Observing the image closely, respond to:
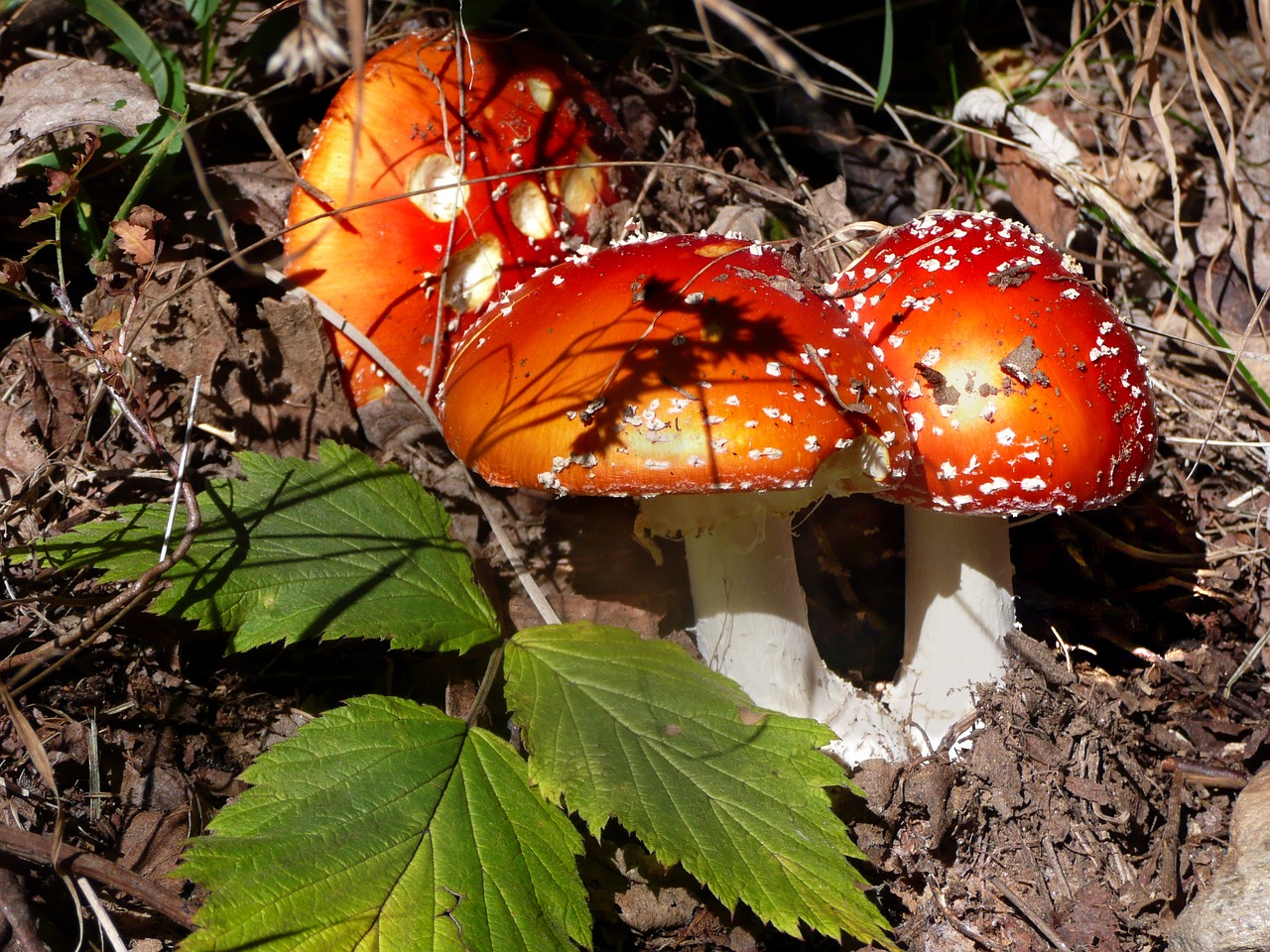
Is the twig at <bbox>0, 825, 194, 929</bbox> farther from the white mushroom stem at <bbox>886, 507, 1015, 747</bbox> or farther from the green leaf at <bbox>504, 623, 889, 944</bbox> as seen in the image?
the white mushroom stem at <bbox>886, 507, 1015, 747</bbox>

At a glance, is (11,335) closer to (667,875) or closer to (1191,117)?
(667,875)

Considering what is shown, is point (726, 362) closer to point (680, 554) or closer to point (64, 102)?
point (680, 554)

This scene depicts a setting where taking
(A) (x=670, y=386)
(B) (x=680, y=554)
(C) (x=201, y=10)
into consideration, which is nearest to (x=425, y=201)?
(C) (x=201, y=10)

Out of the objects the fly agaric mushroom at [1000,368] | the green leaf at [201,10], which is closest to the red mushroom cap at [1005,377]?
the fly agaric mushroom at [1000,368]

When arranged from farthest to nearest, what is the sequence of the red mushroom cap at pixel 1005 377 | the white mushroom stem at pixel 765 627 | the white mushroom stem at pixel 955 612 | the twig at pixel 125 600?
the white mushroom stem at pixel 955 612, the white mushroom stem at pixel 765 627, the red mushroom cap at pixel 1005 377, the twig at pixel 125 600

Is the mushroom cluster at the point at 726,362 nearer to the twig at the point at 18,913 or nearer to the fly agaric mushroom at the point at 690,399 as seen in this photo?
the fly agaric mushroom at the point at 690,399

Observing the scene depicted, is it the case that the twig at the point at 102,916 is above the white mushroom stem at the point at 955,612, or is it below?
above
